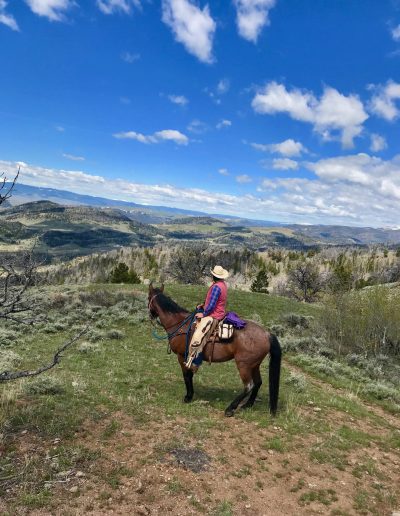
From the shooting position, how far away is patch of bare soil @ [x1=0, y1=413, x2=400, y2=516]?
265 inches

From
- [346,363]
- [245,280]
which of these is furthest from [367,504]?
[245,280]

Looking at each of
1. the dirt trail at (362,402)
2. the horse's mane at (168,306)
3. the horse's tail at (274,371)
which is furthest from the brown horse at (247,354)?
the dirt trail at (362,402)

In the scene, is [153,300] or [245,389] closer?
[245,389]

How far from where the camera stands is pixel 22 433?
28.1 ft

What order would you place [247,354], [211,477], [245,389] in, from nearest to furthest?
[211,477], [247,354], [245,389]

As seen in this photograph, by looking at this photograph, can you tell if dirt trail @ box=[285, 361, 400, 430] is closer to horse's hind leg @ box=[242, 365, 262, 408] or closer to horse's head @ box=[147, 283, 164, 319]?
horse's hind leg @ box=[242, 365, 262, 408]

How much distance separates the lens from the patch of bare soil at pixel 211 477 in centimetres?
672

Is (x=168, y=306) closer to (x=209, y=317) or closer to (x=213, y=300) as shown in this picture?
(x=209, y=317)

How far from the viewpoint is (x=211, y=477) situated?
7.62 m

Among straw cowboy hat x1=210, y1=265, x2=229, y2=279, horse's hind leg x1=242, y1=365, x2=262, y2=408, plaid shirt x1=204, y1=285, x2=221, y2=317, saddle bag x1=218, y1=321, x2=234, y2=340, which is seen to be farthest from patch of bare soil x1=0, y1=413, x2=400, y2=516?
straw cowboy hat x1=210, y1=265, x2=229, y2=279

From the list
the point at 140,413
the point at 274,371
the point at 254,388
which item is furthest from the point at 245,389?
the point at 140,413

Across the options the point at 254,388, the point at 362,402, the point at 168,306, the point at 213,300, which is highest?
the point at 213,300

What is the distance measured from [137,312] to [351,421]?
746 inches

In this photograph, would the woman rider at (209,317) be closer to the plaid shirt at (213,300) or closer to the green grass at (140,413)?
the plaid shirt at (213,300)
